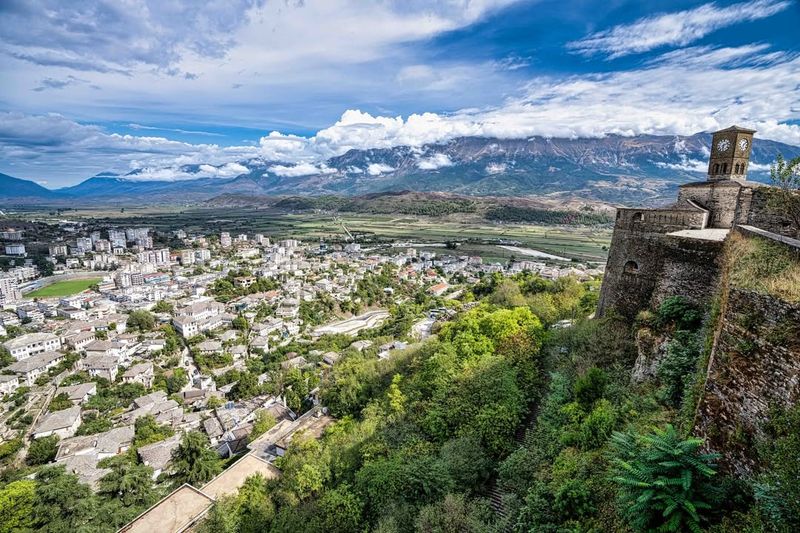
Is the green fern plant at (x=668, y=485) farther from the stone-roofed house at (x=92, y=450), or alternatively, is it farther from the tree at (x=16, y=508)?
the stone-roofed house at (x=92, y=450)

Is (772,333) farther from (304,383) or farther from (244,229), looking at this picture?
(244,229)

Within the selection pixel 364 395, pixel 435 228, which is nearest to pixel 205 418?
pixel 364 395

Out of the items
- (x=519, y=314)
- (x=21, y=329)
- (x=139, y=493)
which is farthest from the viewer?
(x=21, y=329)

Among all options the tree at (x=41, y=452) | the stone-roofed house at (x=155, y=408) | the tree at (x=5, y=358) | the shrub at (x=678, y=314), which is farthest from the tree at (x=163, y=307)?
the shrub at (x=678, y=314)

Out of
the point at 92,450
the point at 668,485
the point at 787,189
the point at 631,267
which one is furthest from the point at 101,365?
the point at 787,189

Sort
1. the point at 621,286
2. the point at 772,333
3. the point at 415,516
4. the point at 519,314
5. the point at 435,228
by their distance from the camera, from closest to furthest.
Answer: the point at 772,333 → the point at 415,516 → the point at 621,286 → the point at 519,314 → the point at 435,228

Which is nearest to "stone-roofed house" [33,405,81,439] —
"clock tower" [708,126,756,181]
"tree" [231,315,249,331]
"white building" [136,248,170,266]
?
"tree" [231,315,249,331]

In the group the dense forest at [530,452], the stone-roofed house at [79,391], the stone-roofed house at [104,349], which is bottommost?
the stone-roofed house at [79,391]

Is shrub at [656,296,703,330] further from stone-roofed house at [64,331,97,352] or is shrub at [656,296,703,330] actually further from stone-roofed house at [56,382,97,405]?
stone-roofed house at [64,331,97,352]
